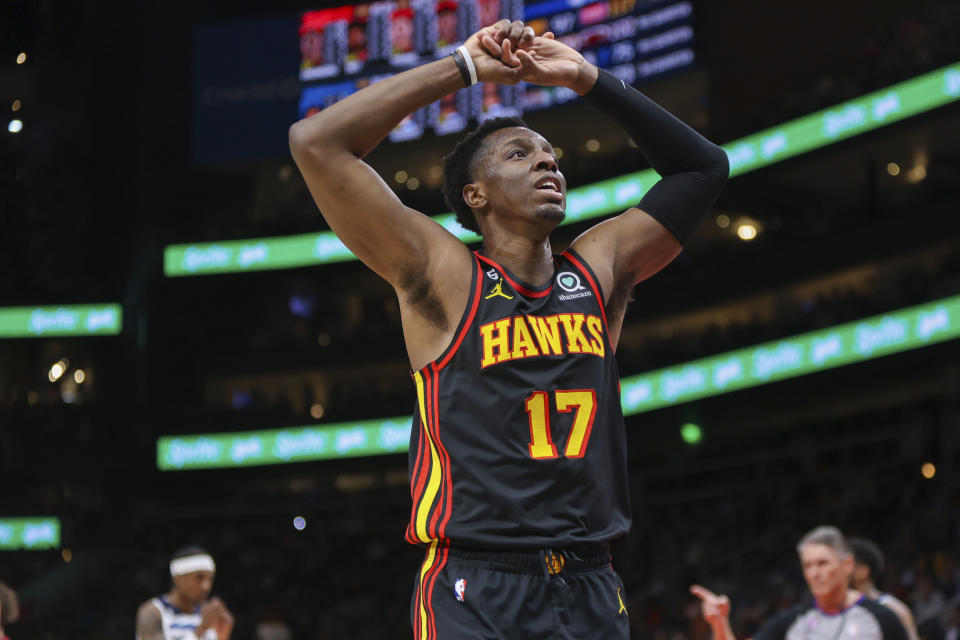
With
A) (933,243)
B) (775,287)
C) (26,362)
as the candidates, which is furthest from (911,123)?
(26,362)

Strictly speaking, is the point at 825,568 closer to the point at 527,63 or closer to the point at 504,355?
the point at 504,355

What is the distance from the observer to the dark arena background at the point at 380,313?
20984 millimetres

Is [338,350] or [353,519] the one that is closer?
[353,519]

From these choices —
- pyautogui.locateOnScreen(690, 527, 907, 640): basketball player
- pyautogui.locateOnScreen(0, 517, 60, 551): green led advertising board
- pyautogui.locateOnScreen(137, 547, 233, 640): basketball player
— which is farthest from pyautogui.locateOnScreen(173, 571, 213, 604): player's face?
pyautogui.locateOnScreen(0, 517, 60, 551): green led advertising board

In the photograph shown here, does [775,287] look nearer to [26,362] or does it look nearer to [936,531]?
[936,531]

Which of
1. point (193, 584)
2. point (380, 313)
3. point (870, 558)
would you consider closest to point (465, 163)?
point (870, 558)

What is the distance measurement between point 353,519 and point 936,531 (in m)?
15.6

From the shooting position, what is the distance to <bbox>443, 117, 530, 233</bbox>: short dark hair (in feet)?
12.5

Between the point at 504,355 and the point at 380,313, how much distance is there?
29.0 meters

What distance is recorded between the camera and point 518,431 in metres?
3.24

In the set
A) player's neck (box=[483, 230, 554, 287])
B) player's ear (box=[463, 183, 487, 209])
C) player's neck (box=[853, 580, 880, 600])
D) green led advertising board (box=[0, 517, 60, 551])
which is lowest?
player's neck (box=[853, 580, 880, 600])

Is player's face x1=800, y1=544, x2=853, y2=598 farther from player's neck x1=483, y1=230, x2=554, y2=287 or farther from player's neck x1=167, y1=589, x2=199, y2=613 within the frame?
player's neck x1=167, y1=589, x2=199, y2=613

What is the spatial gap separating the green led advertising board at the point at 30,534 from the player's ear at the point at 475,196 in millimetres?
25861

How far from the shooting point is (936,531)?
15531 millimetres
